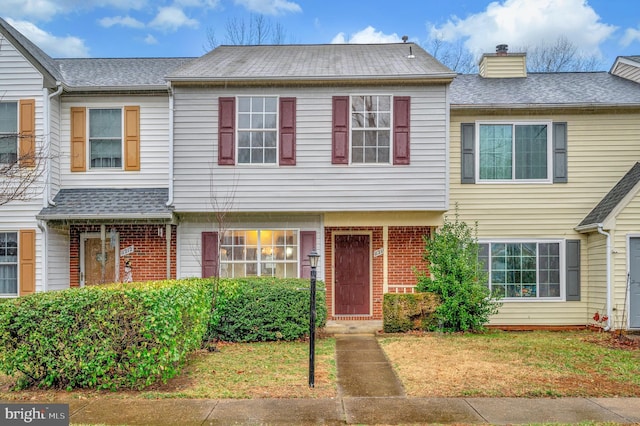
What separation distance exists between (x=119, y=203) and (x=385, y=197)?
6119 mm

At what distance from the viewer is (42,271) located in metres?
11.9

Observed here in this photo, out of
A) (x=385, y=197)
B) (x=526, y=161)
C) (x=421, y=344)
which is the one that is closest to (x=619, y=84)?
(x=526, y=161)

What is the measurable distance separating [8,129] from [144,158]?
3083 mm

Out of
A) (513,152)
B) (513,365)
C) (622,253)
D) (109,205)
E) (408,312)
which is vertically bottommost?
(513,365)

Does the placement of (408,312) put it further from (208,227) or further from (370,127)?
(208,227)

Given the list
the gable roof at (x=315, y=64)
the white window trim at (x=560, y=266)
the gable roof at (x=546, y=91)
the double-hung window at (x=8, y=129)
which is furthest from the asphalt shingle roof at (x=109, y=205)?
the white window trim at (x=560, y=266)

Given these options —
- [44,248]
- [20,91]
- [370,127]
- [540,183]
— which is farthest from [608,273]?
[20,91]

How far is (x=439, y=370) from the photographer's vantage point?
7.92 meters

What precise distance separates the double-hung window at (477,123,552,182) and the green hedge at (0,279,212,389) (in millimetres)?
8820

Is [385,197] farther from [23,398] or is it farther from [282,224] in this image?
[23,398]

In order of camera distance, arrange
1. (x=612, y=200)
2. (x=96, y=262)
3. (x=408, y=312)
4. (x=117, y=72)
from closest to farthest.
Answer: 1. (x=408, y=312)
2. (x=612, y=200)
3. (x=96, y=262)
4. (x=117, y=72)

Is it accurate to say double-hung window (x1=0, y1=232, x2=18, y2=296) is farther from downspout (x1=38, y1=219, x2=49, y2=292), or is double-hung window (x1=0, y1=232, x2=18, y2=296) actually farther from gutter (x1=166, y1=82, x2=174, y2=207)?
gutter (x1=166, y1=82, x2=174, y2=207)

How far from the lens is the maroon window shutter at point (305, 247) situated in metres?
12.5

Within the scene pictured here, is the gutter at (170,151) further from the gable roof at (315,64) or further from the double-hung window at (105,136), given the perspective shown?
the double-hung window at (105,136)
